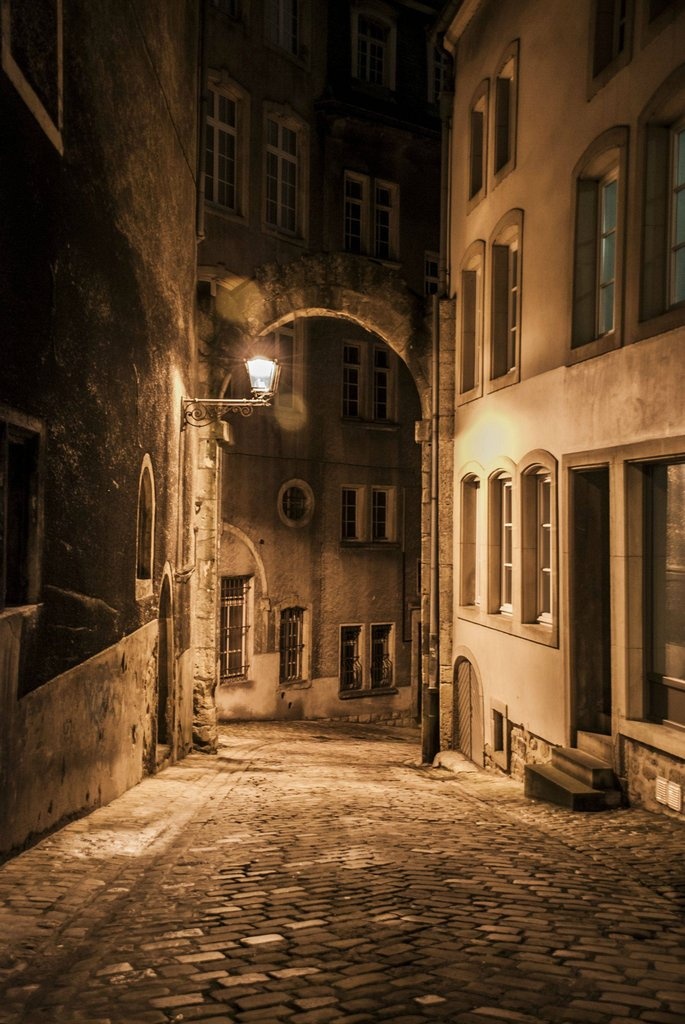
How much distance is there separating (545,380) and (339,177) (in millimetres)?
14364

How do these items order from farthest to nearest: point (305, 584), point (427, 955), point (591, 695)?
point (305, 584) < point (591, 695) < point (427, 955)

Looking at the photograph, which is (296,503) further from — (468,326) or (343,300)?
(468,326)

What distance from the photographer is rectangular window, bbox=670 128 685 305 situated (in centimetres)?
952

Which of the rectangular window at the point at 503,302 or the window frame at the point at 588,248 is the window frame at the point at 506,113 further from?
the window frame at the point at 588,248

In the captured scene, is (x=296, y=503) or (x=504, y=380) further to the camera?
(x=296, y=503)

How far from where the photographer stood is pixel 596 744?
1090 cm

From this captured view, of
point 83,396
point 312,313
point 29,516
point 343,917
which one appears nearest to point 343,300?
point 312,313

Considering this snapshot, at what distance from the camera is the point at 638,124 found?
9984 millimetres

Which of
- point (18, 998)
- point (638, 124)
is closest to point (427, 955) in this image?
point (18, 998)

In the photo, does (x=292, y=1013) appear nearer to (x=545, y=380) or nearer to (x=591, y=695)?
(x=591, y=695)

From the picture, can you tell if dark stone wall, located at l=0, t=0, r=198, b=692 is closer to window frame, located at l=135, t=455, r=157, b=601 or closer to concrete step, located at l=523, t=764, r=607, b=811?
window frame, located at l=135, t=455, r=157, b=601

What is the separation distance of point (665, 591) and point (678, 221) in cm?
324

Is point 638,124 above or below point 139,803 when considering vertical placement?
above

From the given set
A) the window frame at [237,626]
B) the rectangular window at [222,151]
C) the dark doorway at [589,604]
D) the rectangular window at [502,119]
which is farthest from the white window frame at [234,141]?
the dark doorway at [589,604]
